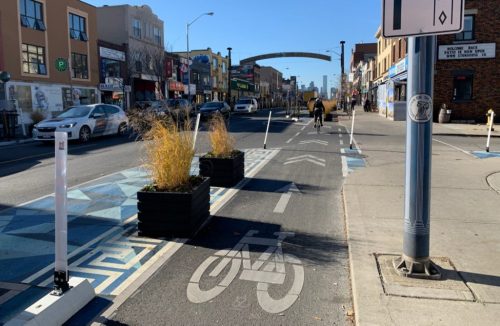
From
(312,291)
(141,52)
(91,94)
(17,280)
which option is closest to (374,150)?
(312,291)

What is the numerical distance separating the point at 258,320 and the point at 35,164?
10637 mm

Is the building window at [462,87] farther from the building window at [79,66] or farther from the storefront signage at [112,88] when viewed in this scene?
the storefront signage at [112,88]

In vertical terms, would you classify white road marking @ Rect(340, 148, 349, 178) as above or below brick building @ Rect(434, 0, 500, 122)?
below

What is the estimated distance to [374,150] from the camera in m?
14.8

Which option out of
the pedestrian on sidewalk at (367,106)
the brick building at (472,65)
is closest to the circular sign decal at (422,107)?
the brick building at (472,65)

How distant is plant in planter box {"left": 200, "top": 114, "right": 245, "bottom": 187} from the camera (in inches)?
338

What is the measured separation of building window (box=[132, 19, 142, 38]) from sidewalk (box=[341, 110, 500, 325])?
146 ft

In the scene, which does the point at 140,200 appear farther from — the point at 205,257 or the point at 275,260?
the point at 275,260

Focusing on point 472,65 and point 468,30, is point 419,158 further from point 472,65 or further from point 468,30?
point 468,30

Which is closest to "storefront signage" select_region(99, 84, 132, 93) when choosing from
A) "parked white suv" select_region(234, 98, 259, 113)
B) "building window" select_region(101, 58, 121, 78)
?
"building window" select_region(101, 58, 121, 78)

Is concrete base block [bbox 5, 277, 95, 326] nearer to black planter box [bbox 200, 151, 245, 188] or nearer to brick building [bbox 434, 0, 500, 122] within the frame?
black planter box [bbox 200, 151, 245, 188]

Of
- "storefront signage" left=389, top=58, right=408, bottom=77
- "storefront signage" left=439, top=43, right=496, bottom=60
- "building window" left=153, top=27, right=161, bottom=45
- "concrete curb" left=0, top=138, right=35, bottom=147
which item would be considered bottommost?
"concrete curb" left=0, top=138, right=35, bottom=147

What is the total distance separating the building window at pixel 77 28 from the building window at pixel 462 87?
28.9 m

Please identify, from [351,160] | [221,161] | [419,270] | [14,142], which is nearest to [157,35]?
[14,142]
